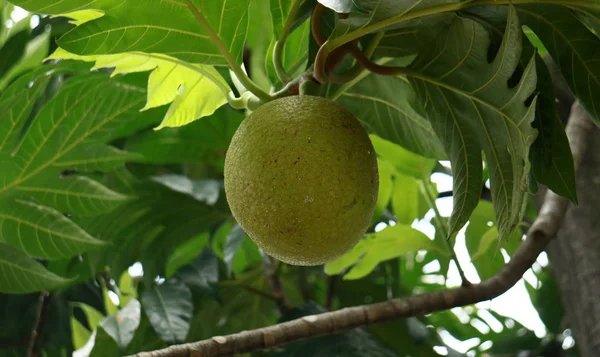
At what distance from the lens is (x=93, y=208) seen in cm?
124

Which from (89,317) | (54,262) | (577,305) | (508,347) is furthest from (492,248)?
(89,317)

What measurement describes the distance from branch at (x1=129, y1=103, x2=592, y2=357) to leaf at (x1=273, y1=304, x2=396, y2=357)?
1.06 feet

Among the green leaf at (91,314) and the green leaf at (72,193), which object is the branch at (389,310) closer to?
the green leaf at (72,193)

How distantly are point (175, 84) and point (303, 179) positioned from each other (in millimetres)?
300

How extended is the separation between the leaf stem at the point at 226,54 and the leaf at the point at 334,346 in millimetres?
630

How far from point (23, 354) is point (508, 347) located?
1.20m

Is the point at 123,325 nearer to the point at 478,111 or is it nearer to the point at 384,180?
the point at 384,180

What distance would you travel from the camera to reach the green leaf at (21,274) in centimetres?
119

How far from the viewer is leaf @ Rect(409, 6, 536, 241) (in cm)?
70

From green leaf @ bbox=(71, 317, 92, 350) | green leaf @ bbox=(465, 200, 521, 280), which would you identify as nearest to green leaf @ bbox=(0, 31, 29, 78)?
green leaf @ bbox=(71, 317, 92, 350)

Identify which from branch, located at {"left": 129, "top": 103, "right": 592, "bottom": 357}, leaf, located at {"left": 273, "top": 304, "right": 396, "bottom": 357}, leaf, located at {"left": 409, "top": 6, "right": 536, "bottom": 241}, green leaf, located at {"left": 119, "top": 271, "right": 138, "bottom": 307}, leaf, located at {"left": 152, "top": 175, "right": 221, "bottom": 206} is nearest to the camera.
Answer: leaf, located at {"left": 409, "top": 6, "right": 536, "bottom": 241}

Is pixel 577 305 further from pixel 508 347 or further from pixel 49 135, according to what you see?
pixel 49 135

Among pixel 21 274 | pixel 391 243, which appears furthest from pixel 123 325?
pixel 391 243

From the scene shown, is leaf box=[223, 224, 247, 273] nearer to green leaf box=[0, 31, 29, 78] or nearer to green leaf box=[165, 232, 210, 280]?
green leaf box=[165, 232, 210, 280]
